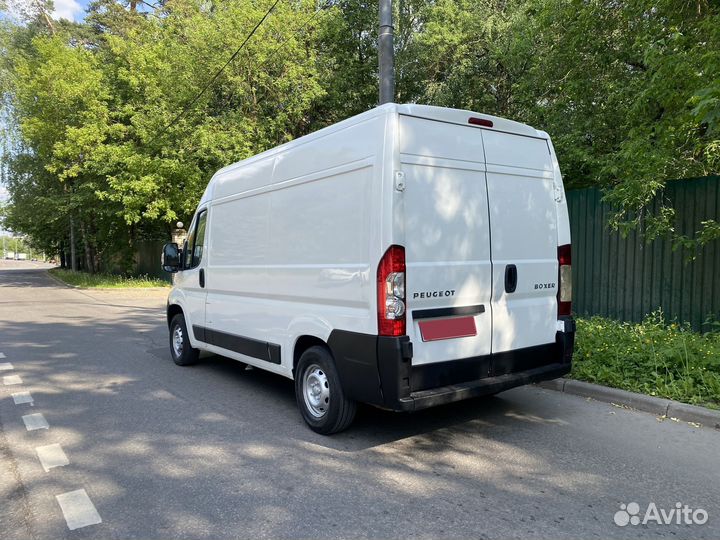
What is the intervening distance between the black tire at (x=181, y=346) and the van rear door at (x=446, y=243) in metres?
4.20

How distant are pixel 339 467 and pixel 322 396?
0.78 metres

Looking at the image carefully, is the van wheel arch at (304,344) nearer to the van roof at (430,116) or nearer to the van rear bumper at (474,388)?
the van rear bumper at (474,388)

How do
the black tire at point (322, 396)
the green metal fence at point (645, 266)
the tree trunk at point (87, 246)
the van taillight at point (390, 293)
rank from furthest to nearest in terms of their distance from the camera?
the tree trunk at point (87, 246)
the green metal fence at point (645, 266)
the black tire at point (322, 396)
the van taillight at point (390, 293)

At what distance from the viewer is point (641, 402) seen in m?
5.02

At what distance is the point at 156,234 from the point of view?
1121 inches

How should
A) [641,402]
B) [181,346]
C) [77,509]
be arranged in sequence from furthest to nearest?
1. [181,346]
2. [641,402]
3. [77,509]

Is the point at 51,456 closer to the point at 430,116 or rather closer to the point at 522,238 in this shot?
the point at 430,116

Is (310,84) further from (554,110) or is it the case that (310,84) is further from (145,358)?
(145,358)

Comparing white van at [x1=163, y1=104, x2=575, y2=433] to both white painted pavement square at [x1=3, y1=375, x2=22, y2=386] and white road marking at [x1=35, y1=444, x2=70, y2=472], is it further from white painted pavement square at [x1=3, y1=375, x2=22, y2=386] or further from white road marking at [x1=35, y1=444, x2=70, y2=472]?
white painted pavement square at [x1=3, y1=375, x2=22, y2=386]

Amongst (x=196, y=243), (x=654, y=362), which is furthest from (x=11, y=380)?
(x=654, y=362)

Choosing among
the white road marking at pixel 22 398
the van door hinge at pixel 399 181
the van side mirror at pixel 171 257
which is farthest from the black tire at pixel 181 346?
the van door hinge at pixel 399 181

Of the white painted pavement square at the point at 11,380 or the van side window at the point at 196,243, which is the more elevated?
the van side window at the point at 196,243

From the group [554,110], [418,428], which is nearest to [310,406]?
[418,428]

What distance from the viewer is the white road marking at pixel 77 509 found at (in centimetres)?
306
